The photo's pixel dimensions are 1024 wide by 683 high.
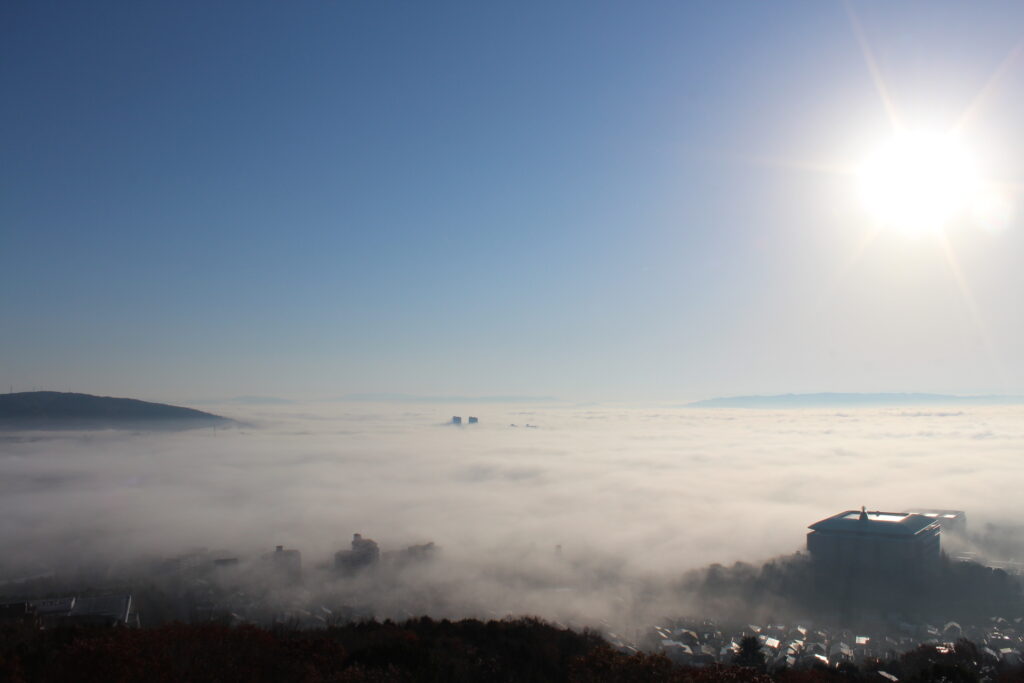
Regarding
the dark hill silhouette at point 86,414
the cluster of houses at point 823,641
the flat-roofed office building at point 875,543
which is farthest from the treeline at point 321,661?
the dark hill silhouette at point 86,414

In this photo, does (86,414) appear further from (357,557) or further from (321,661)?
(321,661)

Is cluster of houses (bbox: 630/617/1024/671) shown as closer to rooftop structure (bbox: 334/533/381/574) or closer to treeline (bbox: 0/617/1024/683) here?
treeline (bbox: 0/617/1024/683)

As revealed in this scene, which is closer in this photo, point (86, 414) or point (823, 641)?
point (823, 641)

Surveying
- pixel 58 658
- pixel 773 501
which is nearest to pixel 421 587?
pixel 58 658

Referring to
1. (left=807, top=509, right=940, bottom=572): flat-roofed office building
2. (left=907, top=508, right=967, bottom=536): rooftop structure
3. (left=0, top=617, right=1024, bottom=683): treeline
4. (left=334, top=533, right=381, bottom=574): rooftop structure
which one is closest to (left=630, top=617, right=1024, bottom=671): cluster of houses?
(left=807, top=509, right=940, bottom=572): flat-roofed office building

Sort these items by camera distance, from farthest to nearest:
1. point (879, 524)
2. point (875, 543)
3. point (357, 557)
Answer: point (357, 557), point (879, 524), point (875, 543)


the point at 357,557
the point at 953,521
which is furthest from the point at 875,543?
the point at 357,557
